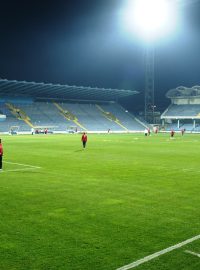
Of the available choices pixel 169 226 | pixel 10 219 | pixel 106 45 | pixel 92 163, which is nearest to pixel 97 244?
pixel 169 226

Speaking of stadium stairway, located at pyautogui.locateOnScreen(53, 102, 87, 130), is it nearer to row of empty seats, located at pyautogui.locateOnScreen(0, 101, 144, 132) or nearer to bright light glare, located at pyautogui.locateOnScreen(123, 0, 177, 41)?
row of empty seats, located at pyautogui.locateOnScreen(0, 101, 144, 132)

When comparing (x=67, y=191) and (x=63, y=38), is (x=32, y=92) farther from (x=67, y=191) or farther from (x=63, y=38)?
(x=67, y=191)

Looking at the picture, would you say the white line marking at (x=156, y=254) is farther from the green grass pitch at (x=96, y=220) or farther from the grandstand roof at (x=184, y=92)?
the grandstand roof at (x=184, y=92)

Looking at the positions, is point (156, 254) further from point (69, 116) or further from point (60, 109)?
point (60, 109)

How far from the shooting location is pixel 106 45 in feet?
298

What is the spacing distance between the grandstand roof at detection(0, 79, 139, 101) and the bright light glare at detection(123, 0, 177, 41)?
22033 mm

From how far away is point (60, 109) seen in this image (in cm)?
9500

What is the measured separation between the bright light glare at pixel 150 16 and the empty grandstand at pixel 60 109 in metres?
22.4

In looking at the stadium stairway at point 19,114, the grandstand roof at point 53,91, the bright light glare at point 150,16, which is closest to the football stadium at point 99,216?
the bright light glare at point 150,16

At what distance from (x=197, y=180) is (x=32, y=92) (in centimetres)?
7777

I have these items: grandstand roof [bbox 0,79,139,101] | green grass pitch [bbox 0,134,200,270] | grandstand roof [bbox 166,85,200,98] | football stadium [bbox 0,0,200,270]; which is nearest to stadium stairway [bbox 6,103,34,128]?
grandstand roof [bbox 0,79,139,101]

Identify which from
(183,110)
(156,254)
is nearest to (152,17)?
(183,110)

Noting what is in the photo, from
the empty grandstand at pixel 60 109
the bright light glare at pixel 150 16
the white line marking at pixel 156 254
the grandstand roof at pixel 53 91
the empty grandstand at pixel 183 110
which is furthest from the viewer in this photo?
the empty grandstand at pixel 183 110

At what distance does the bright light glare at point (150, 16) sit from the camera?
65.0 m
